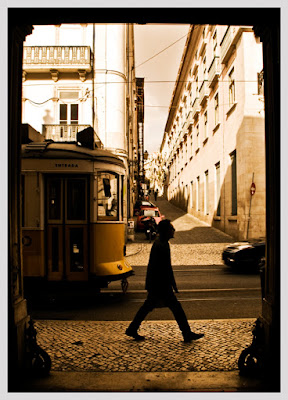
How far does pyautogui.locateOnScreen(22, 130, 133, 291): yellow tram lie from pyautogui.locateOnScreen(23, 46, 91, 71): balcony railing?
14.4 metres

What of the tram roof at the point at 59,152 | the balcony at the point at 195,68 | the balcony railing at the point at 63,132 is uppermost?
the balcony at the point at 195,68

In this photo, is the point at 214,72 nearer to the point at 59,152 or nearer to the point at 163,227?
the point at 59,152

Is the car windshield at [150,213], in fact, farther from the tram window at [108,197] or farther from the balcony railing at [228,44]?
the tram window at [108,197]

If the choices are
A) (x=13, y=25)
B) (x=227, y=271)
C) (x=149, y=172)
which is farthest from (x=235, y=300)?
(x=149, y=172)

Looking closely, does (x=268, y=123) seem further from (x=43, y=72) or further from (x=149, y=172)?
(x=149, y=172)

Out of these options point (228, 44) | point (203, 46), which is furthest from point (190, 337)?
point (203, 46)

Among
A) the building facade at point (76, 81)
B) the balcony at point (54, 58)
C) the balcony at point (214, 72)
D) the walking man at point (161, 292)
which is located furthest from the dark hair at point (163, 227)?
the balcony at point (214, 72)

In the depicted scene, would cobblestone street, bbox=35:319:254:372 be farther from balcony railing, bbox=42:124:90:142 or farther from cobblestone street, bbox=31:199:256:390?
balcony railing, bbox=42:124:90:142

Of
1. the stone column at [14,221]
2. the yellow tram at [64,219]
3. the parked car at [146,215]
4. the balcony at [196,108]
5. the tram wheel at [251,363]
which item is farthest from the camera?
the balcony at [196,108]

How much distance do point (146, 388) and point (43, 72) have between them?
20.4 m

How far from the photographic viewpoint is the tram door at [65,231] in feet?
24.3

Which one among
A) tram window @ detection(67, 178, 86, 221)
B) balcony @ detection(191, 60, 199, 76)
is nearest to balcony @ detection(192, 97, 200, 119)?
balcony @ detection(191, 60, 199, 76)

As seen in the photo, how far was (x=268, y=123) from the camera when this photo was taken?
3.82 meters

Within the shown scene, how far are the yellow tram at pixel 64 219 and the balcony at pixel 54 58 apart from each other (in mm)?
14330
